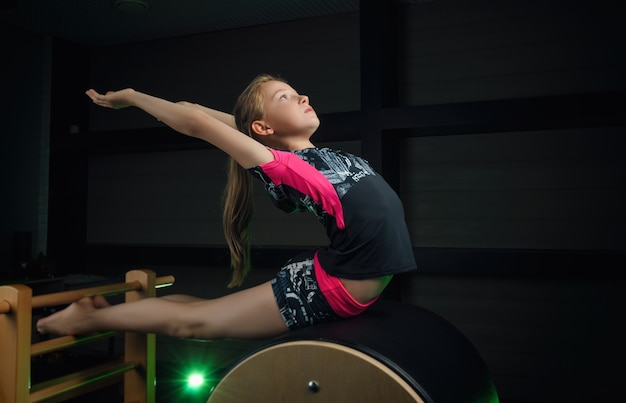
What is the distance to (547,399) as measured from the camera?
301 cm

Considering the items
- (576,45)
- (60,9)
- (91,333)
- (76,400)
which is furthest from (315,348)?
(60,9)

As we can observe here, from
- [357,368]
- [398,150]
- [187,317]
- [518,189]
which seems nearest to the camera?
[357,368]

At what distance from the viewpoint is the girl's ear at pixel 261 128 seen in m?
1.94

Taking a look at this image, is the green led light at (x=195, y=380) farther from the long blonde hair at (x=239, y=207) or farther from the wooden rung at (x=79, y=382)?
the long blonde hair at (x=239, y=207)

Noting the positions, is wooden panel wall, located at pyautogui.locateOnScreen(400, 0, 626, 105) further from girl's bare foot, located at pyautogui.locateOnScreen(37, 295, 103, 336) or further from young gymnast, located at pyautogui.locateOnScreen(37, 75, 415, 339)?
girl's bare foot, located at pyautogui.locateOnScreen(37, 295, 103, 336)

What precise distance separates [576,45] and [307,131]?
1.94 m

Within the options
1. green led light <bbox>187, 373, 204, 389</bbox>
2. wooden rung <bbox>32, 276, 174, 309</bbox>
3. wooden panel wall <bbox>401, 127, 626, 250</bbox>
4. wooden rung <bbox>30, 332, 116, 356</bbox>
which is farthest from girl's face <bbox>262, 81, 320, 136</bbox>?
green led light <bbox>187, 373, 204, 389</bbox>

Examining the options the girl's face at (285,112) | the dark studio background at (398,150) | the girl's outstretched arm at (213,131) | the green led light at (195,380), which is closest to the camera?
the girl's outstretched arm at (213,131)

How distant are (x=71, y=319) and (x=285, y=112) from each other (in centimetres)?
110

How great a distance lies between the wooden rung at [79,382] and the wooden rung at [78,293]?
11.3 inches

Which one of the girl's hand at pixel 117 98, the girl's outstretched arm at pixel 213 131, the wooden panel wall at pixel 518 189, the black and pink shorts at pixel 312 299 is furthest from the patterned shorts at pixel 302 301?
the wooden panel wall at pixel 518 189

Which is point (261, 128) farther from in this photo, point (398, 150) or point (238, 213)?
point (398, 150)

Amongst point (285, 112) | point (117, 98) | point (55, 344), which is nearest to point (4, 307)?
point (55, 344)

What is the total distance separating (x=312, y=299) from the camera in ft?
5.77
